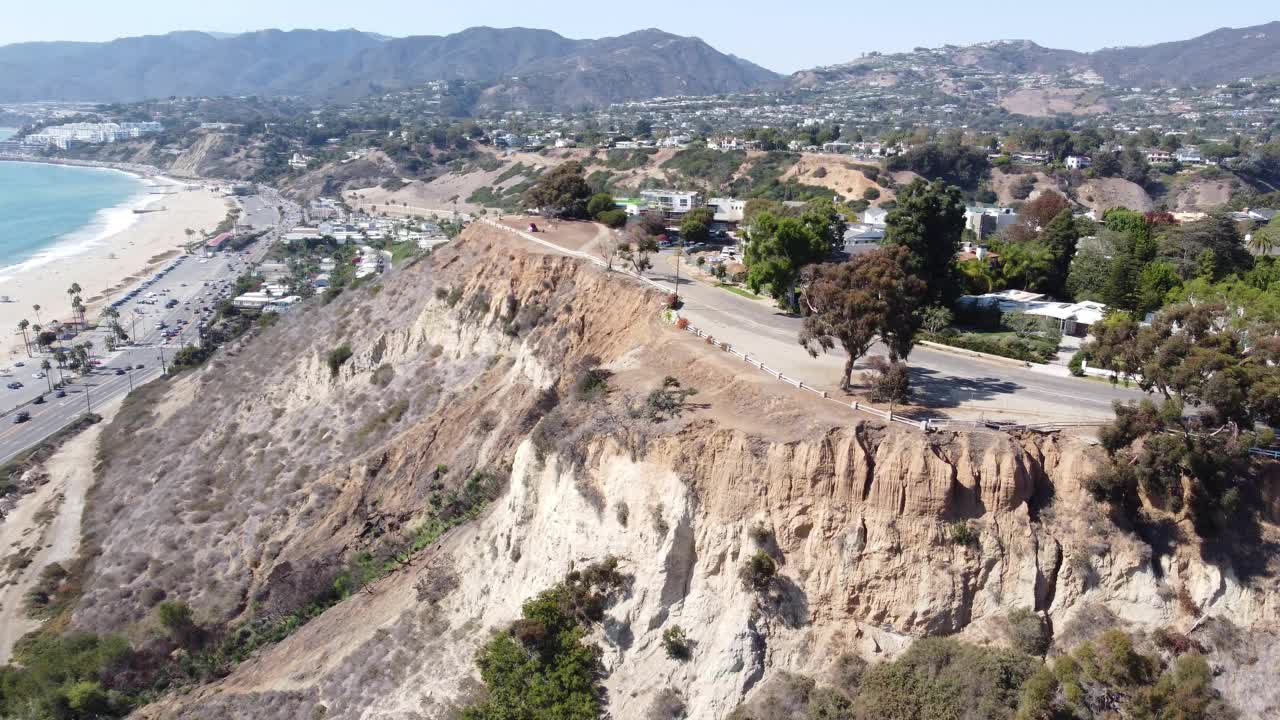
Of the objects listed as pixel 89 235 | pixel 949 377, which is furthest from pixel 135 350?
pixel 949 377

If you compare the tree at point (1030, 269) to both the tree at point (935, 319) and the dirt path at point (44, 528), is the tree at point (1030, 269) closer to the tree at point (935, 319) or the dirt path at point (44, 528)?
the tree at point (935, 319)

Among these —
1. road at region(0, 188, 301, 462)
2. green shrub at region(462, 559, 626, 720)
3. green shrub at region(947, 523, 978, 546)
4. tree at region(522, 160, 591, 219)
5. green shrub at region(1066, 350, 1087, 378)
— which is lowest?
road at region(0, 188, 301, 462)

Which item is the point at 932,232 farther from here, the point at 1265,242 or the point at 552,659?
the point at 552,659

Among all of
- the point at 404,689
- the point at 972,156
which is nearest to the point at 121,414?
the point at 404,689

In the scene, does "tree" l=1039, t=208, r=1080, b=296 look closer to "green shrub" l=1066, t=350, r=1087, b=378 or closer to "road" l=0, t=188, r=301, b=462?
"green shrub" l=1066, t=350, r=1087, b=378

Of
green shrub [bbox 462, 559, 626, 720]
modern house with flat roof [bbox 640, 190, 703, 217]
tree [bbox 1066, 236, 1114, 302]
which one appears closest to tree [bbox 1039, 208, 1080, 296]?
tree [bbox 1066, 236, 1114, 302]
